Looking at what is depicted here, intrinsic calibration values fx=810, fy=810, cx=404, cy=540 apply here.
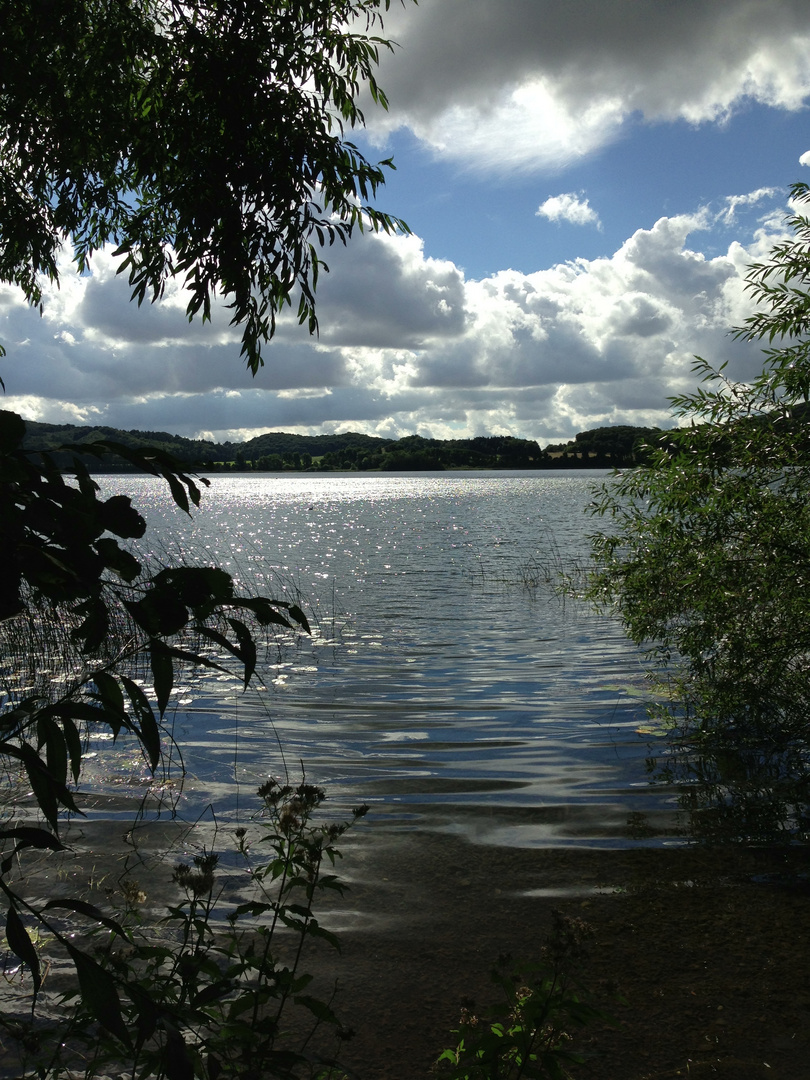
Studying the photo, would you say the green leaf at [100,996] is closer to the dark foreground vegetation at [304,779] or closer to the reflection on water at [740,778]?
the dark foreground vegetation at [304,779]

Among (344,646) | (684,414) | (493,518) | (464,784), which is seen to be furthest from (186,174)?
(493,518)

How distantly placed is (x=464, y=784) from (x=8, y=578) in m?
6.43

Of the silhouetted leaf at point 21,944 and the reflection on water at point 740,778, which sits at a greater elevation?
the silhouetted leaf at point 21,944

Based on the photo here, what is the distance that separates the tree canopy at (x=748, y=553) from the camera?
7.15m

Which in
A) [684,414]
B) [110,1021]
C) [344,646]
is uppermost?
[684,414]

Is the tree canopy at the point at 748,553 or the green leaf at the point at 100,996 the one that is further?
the tree canopy at the point at 748,553

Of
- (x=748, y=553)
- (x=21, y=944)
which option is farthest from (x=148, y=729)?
(x=748, y=553)

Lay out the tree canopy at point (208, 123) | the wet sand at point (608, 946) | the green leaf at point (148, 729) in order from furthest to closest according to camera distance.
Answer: the tree canopy at point (208, 123) → the wet sand at point (608, 946) → the green leaf at point (148, 729)

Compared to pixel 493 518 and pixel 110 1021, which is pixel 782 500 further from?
pixel 493 518

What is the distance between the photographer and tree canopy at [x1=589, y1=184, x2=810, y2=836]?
7152 mm

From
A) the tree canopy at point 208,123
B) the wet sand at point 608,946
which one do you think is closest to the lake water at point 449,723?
the wet sand at point 608,946

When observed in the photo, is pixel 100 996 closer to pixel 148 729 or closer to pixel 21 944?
pixel 21 944

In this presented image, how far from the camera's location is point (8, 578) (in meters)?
1.28

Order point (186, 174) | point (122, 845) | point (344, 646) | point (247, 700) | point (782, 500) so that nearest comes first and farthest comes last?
1. point (122, 845)
2. point (186, 174)
3. point (782, 500)
4. point (247, 700)
5. point (344, 646)
